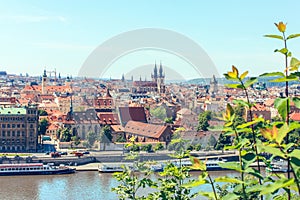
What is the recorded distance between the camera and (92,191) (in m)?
8.75

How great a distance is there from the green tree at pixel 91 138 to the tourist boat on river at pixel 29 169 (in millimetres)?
2934

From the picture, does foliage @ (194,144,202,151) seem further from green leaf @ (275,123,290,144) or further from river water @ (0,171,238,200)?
green leaf @ (275,123,290,144)

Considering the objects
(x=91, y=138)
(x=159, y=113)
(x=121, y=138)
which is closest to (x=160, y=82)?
(x=159, y=113)

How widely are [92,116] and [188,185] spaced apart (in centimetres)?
1546

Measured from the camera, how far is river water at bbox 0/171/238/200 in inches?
329

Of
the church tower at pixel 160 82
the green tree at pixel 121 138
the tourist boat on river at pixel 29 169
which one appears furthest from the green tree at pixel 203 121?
the church tower at pixel 160 82

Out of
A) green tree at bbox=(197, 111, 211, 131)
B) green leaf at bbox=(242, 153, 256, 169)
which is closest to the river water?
green tree at bbox=(197, 111, 211, 131)

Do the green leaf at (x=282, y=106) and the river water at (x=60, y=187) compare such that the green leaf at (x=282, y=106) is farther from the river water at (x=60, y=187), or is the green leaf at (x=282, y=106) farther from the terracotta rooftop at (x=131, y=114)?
the terracotta rooftop at (x=131, y=114)

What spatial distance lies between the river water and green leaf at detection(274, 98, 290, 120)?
271 inches

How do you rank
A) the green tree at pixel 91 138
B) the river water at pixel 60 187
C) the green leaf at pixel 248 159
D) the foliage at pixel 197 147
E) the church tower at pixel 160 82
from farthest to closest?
the church tower at pixel 160 82 < the green tree at pixel 91 138 < the foliage at pixel 197 147 < the river water at pixel 60 187 < the green leaf at pixel 248 159

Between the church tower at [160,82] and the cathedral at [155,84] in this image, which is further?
the cathedral at [155,84]

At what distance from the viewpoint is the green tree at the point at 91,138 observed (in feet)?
47.0

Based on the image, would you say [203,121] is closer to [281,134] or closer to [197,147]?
[197,147]

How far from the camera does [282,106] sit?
0.79 m
